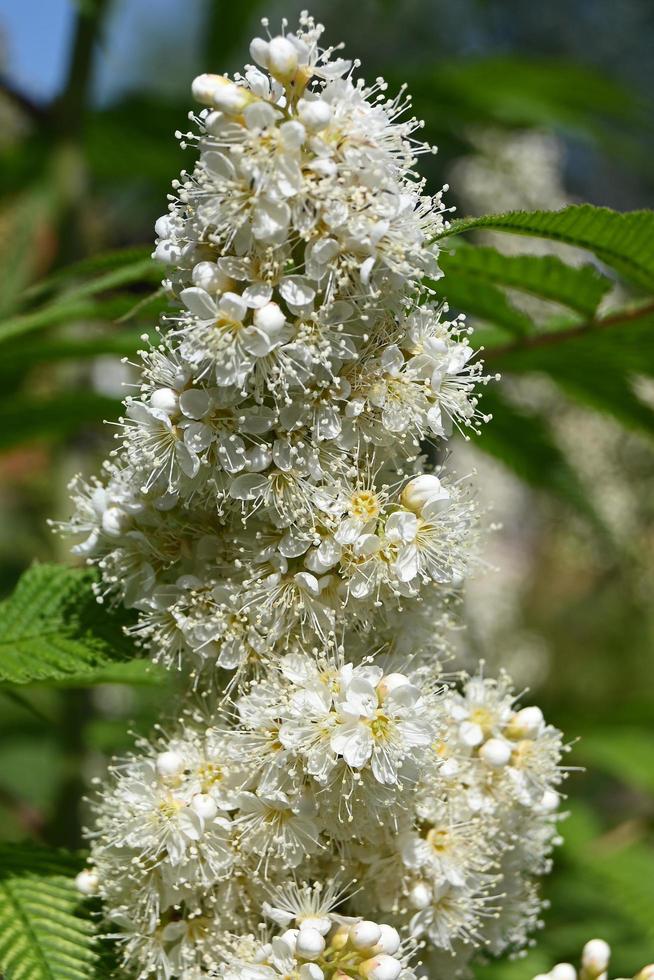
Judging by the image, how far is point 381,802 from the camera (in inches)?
48.1

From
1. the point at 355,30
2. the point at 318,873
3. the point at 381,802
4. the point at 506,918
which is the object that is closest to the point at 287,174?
the point at 381,802

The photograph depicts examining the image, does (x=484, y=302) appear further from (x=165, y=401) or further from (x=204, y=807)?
(x=204, y=807)

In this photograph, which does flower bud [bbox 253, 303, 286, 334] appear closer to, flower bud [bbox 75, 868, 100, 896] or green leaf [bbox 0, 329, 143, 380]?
flower bud [bbox 75, 868, 100, 896]

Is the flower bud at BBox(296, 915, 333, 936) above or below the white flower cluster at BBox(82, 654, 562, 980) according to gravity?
below

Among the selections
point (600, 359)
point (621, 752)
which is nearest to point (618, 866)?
point (621, 752)

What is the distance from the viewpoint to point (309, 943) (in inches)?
46.0

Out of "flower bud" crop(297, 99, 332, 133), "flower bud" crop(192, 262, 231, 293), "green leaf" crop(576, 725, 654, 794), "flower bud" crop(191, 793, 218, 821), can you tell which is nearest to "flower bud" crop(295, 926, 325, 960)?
"flower bud" crop(191, 793, 218, 821)

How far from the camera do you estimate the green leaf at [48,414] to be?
2.30m

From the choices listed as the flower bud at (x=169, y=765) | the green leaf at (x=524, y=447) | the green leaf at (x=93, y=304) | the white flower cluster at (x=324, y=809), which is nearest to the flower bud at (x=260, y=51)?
the green leaf at (x=93, y=304)

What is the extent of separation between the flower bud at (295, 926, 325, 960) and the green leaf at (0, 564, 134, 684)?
1.40ft

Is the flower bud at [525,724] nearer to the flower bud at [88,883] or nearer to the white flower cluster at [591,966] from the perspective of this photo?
the white flower cluster at [591,966]

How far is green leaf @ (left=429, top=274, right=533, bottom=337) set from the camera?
1.77 meters

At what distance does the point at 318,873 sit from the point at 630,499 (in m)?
5.07

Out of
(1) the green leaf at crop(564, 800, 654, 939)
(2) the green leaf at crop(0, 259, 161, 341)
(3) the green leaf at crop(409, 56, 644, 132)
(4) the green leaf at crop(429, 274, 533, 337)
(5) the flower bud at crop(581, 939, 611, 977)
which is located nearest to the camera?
(5) the flower bud at crop(581, 939, 611, 977)
